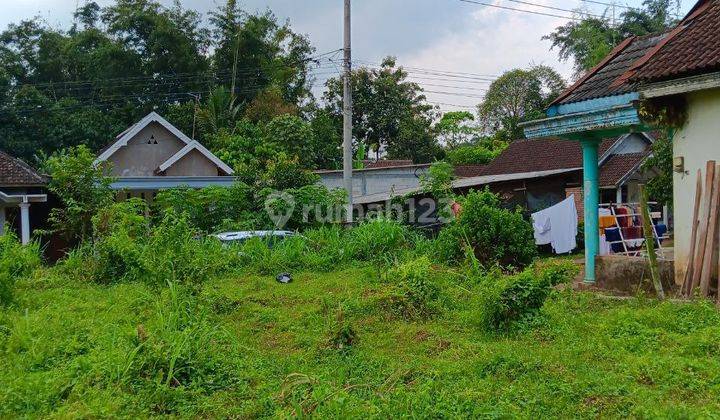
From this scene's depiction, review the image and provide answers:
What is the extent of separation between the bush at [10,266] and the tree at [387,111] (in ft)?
82.0

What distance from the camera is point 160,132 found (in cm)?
2458

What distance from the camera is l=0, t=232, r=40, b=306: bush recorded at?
27.6ft

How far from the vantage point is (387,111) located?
34.8 metres

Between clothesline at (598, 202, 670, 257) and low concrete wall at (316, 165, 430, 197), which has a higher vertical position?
low concrete wall at (316, 165, 430, 197)

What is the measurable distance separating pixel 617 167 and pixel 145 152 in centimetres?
1855

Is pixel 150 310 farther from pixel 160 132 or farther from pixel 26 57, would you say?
pixel 26 57

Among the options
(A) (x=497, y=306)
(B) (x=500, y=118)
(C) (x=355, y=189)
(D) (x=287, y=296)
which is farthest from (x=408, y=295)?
(B) (x=500, y=118)

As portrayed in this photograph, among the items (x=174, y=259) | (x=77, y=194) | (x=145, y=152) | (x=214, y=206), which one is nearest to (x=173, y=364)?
(x=174, y=259)

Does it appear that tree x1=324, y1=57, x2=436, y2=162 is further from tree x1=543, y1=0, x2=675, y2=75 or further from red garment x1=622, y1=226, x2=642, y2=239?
red garment x1=622, y1=226, x2=642, y2=239

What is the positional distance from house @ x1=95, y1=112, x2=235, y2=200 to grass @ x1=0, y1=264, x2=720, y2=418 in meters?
15.4

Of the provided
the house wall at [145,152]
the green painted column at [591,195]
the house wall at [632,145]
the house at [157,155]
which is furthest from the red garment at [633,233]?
the house wall at [145,152]

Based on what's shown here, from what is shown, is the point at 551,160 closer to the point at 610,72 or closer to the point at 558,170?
the point at 558,170

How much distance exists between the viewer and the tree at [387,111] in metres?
34.2

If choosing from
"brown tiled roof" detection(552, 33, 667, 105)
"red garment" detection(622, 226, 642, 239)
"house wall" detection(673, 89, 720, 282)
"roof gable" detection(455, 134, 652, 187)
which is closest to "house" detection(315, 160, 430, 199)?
"roof gable" detection(455, 134, 652, 187)
